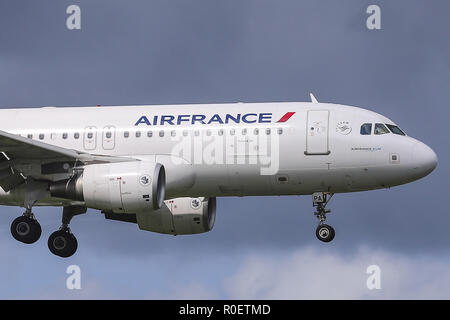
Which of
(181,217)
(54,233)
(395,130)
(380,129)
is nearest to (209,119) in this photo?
(181,217)

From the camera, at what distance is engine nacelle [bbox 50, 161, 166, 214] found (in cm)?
5081

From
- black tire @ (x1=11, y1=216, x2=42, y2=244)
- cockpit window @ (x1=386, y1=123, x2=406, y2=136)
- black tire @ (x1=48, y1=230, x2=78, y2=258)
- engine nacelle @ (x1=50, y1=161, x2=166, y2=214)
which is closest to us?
engine nacelle @ (x1=50, y1=161, x2=166, y2=214)

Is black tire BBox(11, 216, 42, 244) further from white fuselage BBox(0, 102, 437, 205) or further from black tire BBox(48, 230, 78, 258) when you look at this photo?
black tire BBox(48, 230, 78, 258)

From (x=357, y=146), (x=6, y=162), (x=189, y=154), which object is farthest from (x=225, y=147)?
(x=6, y=162)

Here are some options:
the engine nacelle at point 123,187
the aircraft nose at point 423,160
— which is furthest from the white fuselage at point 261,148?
the engine nacelle at point 123,187

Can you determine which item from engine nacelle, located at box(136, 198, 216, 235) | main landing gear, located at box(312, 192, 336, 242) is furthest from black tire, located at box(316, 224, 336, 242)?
engine nacelle, located at box(136, 198, 216, 235)

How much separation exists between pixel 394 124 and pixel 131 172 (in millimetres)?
10465

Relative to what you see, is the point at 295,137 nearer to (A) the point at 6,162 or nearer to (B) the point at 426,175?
(B) the point at 426,175

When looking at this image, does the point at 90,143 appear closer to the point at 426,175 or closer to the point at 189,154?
the point at 189,154

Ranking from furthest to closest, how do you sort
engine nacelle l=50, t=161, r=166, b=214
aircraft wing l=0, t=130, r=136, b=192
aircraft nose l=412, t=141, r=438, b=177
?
aircraft nose l=412, t=141, r=438, b=177 → aircraft wing l=0, t=130, r=136, b=192 → engine nacelle l=50, t=161, r=166, b=214

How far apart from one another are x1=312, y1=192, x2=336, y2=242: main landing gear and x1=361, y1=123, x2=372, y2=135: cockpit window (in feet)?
8.92

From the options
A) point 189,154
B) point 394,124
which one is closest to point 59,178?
point 189,154

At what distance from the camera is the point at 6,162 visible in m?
53.3

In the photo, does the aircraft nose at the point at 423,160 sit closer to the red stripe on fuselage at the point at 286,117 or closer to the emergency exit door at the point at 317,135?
the emergency exit door at the point at 317,135
